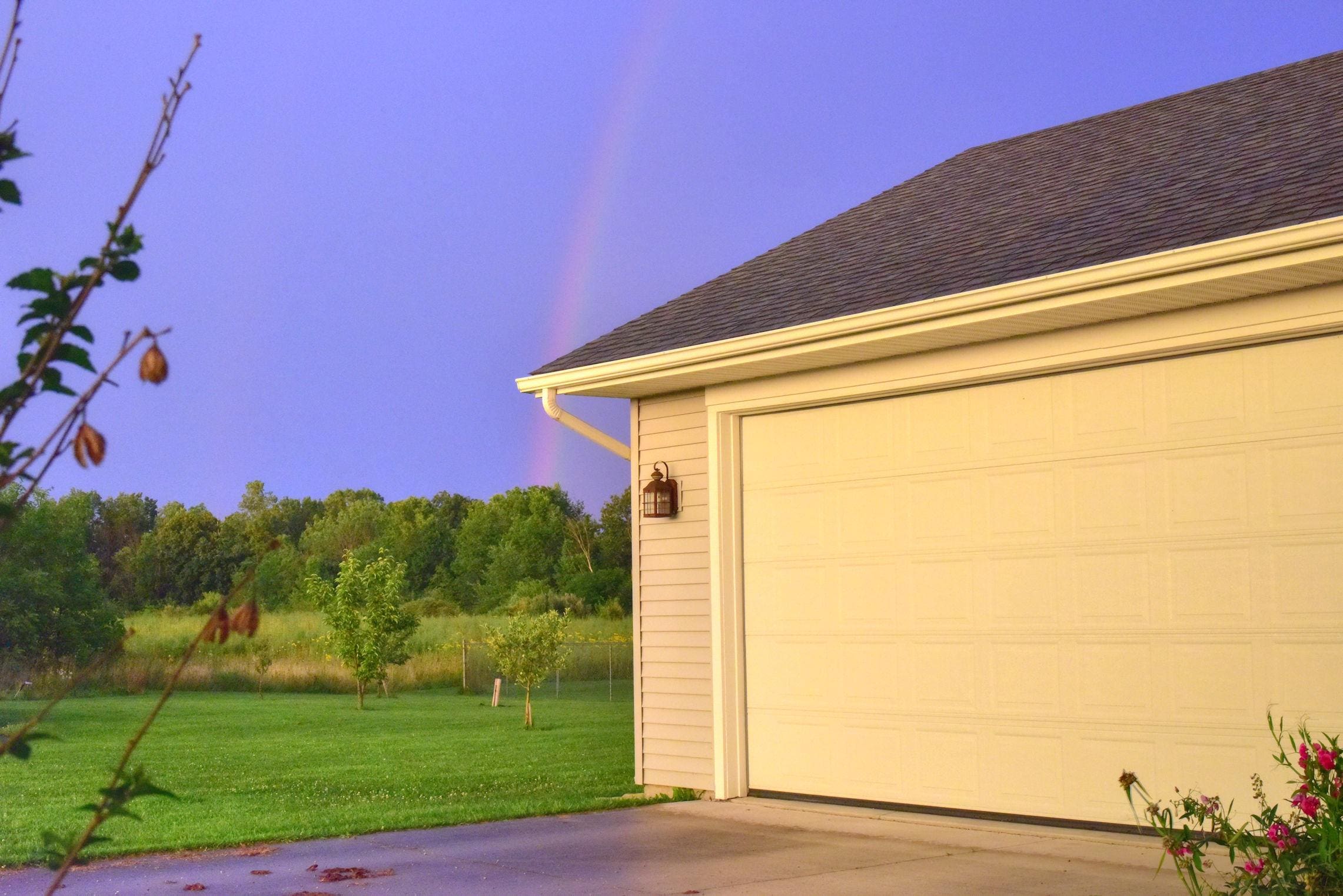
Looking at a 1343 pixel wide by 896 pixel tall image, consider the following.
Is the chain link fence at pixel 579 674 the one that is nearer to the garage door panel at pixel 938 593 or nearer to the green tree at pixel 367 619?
the green tree at pixel 367 619

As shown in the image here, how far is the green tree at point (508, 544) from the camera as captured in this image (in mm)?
39562

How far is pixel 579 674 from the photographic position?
26031 mm

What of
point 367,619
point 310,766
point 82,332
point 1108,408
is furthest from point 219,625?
point 367,619

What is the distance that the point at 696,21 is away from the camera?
Result: 19.6 meters

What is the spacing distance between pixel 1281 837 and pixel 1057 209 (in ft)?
15.7

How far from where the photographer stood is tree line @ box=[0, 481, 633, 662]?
3578cm

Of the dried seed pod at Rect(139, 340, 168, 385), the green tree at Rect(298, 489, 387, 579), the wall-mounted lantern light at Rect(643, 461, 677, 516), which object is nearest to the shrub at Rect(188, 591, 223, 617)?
the green tree at Rect(298, 489, 387, 579)

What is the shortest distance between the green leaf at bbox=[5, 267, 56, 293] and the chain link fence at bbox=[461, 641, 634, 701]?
70.7 feet

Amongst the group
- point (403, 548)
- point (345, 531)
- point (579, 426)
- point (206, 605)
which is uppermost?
point (345, 531)

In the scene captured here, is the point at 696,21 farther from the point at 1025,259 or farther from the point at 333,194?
the point at 1025,259

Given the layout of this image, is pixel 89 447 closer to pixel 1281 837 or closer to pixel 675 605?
pixel 1281 837

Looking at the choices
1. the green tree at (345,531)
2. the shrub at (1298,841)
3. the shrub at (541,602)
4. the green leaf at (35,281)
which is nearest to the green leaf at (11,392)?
the green leaf at (35,281)

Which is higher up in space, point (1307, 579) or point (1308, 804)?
point (1307, 579)

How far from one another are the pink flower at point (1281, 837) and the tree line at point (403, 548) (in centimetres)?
2599
